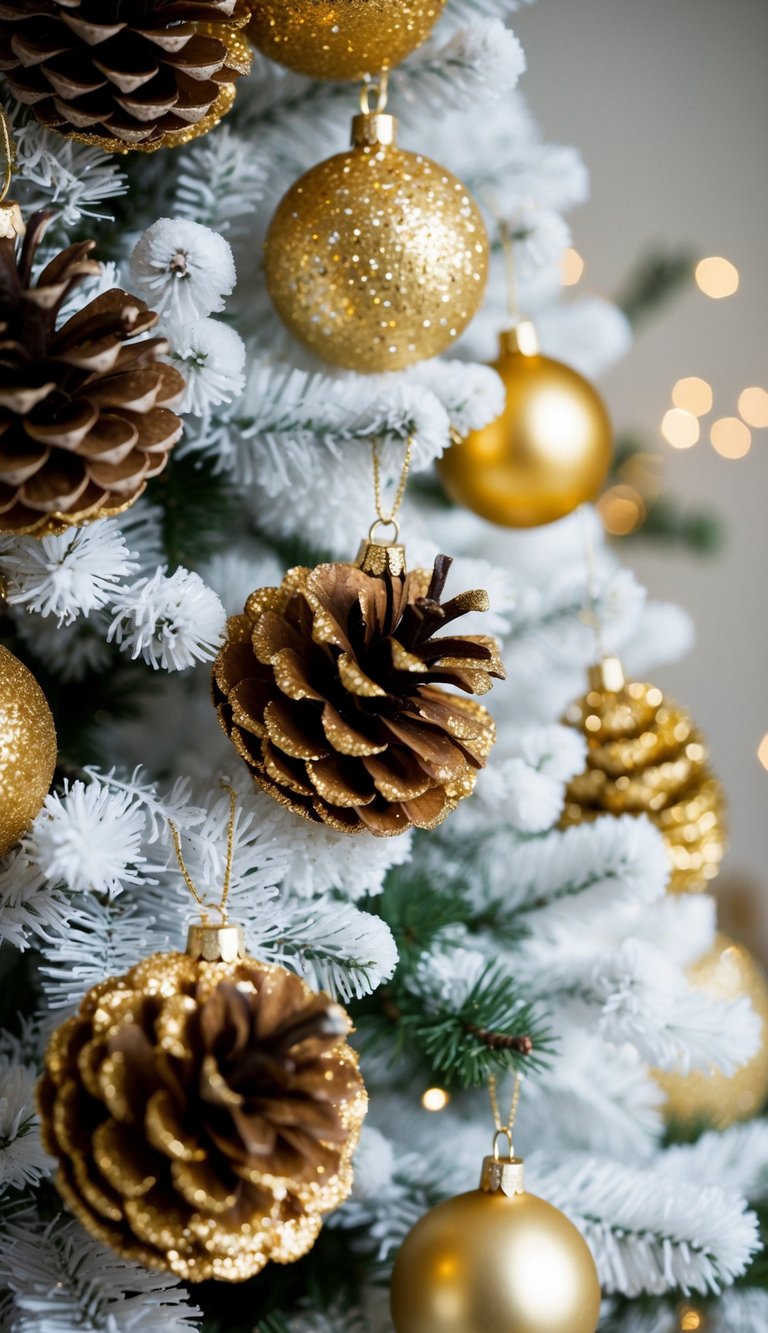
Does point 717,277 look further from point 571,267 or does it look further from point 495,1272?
point 495,1272

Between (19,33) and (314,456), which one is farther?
(314,456)

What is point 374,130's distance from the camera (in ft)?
1.81

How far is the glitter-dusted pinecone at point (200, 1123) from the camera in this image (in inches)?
14.7

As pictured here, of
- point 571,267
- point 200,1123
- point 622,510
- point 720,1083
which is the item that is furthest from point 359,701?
point 571,267

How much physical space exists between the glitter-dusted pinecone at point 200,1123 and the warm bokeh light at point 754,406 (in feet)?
3.10

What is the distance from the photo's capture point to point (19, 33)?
17.8 inches

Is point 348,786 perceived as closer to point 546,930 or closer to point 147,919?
point 147,919

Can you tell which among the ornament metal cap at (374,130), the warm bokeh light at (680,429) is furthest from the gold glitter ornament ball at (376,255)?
the warm bokeh light at (680,429)

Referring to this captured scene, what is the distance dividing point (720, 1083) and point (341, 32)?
711 millimetres

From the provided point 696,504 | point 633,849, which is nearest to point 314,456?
point 633,849

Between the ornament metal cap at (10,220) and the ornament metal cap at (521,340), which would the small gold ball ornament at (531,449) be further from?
the ornament metal cap at (10,220)

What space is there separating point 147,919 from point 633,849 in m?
0.28

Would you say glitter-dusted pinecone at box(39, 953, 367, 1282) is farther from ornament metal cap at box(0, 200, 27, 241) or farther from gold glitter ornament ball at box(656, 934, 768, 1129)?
gold glitter ornament ball at box(656, 934, 768, 1129)

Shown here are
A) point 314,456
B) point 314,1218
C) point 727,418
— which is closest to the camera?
point 314,1218
